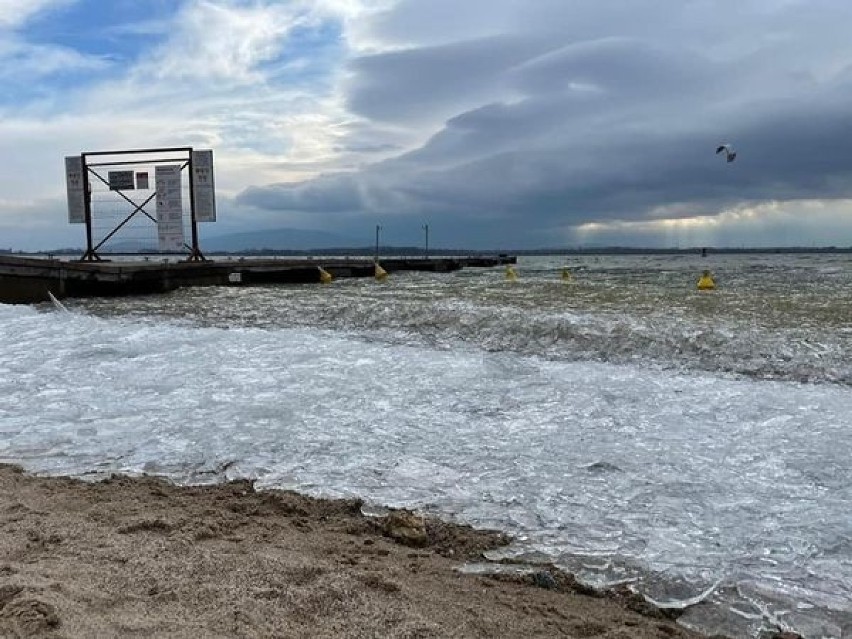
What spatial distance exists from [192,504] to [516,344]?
5.84 m

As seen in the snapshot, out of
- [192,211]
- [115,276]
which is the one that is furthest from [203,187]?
[115,276]

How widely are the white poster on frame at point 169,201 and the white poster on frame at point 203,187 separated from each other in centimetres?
63

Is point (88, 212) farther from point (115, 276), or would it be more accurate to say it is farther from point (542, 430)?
point (542, 430)

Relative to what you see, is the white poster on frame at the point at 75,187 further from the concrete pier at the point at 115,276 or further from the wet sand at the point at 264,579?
the wet sand at the point at 264,579

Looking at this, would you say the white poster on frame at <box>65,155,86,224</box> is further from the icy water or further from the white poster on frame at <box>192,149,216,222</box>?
the icy water

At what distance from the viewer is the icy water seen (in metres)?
2.98

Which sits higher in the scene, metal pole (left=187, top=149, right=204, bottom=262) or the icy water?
metal pole (left=187, top=149, right=204, bottom=262)

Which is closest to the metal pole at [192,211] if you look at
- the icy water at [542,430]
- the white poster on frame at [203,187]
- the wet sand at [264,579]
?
the white poster on frame at [203,187]

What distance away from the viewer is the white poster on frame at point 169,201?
68.7ft

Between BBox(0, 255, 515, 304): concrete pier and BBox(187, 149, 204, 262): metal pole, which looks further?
BBox(187, 149, 204, 262): metal pole

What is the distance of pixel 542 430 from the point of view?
4906 mm

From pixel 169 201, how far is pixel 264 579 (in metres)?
20.3

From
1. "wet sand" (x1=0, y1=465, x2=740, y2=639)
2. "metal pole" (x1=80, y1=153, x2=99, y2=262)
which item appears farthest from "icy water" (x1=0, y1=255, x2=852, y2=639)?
"metal pole" (x1=80, y1=153, x2=99, y2=262)

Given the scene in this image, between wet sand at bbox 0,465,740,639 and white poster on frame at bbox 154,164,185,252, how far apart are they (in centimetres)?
1881
